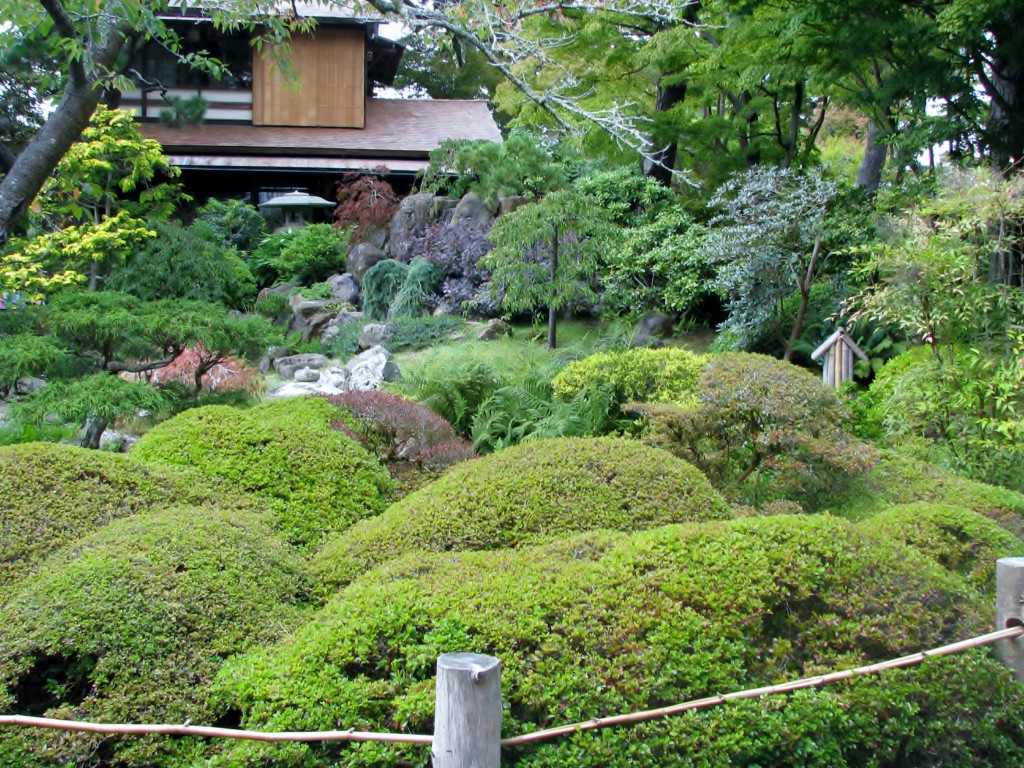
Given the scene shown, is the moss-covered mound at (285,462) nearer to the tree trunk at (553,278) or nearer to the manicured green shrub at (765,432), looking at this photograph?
the manicured green shrub at (765,432)

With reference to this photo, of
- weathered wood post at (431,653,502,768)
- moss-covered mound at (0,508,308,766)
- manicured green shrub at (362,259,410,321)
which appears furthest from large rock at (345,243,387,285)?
weathered wood post at (431,653,502,768)

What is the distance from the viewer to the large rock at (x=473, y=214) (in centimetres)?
1572

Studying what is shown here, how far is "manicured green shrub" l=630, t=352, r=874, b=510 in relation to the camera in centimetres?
538

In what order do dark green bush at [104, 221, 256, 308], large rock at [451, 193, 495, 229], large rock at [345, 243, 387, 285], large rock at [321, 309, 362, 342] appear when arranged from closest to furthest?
1. dark green bush at [104, 221, 256, 308]
2. large rock at [321, 309, 362, 342]
3. large rock at [451, 193, 495, 229]
4. large rock at [345, 243, 387, 285]

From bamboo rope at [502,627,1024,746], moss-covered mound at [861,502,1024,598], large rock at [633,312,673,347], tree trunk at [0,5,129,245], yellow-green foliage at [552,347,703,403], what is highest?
tree trunk at [0,5,129,245]

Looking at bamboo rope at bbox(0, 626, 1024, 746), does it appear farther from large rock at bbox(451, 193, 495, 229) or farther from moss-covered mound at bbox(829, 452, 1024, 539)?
large rock at bbox(451, 193, 495, 229)

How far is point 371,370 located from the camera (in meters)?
11.2

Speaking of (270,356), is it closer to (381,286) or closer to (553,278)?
(381,286)

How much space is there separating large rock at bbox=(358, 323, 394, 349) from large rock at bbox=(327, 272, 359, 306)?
2288mm

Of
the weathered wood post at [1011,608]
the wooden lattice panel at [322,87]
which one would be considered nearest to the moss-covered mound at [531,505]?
the weathered wood post at [1011,608]

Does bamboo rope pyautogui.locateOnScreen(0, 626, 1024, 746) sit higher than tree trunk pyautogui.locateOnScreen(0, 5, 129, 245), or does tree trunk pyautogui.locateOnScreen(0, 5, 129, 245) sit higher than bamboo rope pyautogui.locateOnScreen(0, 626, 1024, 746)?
tree trunk pyautogui.locateOnScreen(0, 5, 129, 245)

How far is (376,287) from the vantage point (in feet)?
50.6

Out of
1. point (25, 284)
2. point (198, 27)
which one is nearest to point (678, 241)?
point (25, 284)

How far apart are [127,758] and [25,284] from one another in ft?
25.8
